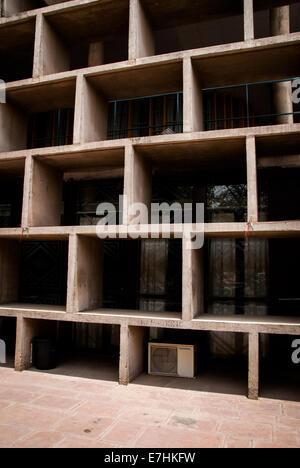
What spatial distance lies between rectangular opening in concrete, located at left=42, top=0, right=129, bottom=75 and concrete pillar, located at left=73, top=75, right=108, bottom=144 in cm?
131

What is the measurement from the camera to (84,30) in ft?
29.0

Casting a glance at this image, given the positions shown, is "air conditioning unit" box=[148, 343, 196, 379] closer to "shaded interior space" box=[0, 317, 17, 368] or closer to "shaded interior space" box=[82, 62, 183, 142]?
"shaded interior space" box=[0, 317, 17, 368]

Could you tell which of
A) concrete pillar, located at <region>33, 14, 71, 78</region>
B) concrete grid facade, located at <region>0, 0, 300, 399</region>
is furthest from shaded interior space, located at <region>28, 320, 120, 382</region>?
concrete pillar, located at <region>33, 14, 71, 78</region>

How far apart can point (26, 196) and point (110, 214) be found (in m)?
2.52

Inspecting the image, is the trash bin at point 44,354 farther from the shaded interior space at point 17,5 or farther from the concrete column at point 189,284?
the shaded interior space at point 17,5

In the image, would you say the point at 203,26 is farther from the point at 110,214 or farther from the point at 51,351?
the point at 51,351

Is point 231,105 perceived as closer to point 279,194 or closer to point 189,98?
point 279,194

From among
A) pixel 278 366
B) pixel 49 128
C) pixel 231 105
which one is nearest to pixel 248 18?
pixel 231 105

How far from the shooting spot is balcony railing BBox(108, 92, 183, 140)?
9.99 m

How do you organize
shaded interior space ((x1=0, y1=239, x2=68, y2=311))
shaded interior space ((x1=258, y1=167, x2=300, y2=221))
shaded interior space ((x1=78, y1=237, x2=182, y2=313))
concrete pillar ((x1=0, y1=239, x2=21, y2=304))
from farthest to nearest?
shaded interior space ((x1=0, y1=239, x2=68, y2=311))
shaded interior space ((x1=78, y1=237, x2=182, y2=313))
concrete pillar ((x1=0, y1=239, x2=21, y2=304))
shaded interior space ((x1=258, y1=167, x2=300, y2=221))

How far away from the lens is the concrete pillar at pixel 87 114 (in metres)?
7.70

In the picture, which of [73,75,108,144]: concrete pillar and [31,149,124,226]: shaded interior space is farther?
[31,149,124,226]: shaded interior space

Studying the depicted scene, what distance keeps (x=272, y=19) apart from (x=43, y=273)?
9017mm
